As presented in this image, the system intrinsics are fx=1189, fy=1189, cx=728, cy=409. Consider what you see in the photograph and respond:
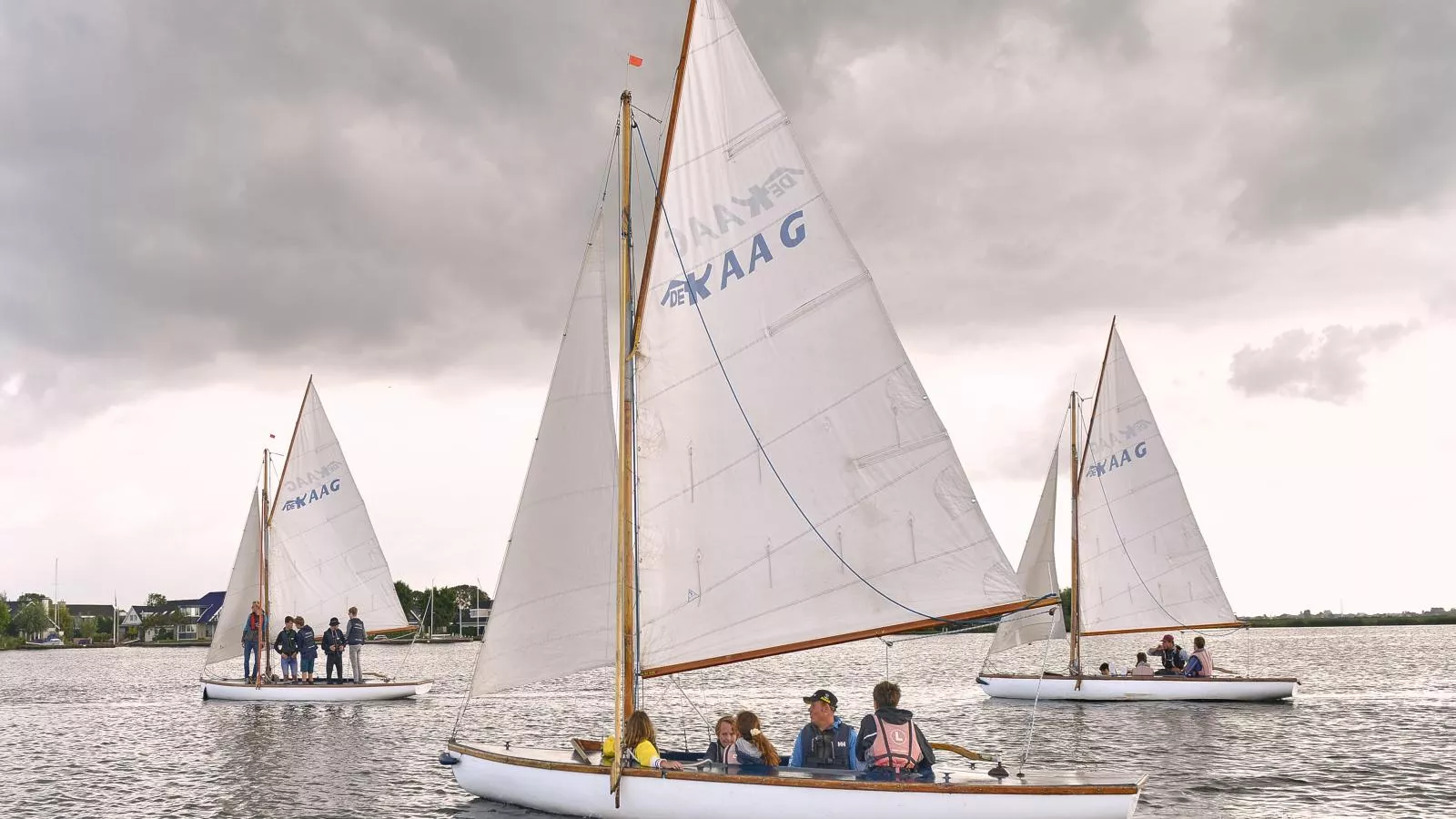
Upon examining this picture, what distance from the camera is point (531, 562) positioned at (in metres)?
19.2

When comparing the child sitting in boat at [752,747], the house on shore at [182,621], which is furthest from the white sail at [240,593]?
the house on shore at [182,621]

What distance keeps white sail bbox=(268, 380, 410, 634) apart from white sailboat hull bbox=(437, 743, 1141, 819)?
32.2 m

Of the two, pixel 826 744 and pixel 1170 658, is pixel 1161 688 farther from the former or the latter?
pixel 826 744

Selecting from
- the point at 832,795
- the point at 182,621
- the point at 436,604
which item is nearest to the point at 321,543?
the point at 832,795

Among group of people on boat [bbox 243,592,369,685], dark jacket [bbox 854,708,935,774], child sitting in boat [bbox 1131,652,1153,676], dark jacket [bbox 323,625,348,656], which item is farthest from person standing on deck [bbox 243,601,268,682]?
dark jacket [bbox 854,708,935,774]

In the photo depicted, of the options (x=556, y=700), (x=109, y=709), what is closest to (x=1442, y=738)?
(x=556, y=700)

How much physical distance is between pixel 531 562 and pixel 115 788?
12.1 meters

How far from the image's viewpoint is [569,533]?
19.1 meters

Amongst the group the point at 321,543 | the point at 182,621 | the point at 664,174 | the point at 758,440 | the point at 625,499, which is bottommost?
the point at 182,621

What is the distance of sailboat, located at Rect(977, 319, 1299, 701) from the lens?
144 feet

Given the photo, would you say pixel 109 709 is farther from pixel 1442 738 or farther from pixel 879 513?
pixel 1442 738

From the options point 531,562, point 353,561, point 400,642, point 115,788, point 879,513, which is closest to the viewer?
point 879,513

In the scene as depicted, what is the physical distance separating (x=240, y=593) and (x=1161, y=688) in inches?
1379

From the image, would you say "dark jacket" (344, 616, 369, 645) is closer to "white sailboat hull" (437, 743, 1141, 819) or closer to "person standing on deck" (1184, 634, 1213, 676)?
"white sailboat hull" (437, 743, 1141, 819)
